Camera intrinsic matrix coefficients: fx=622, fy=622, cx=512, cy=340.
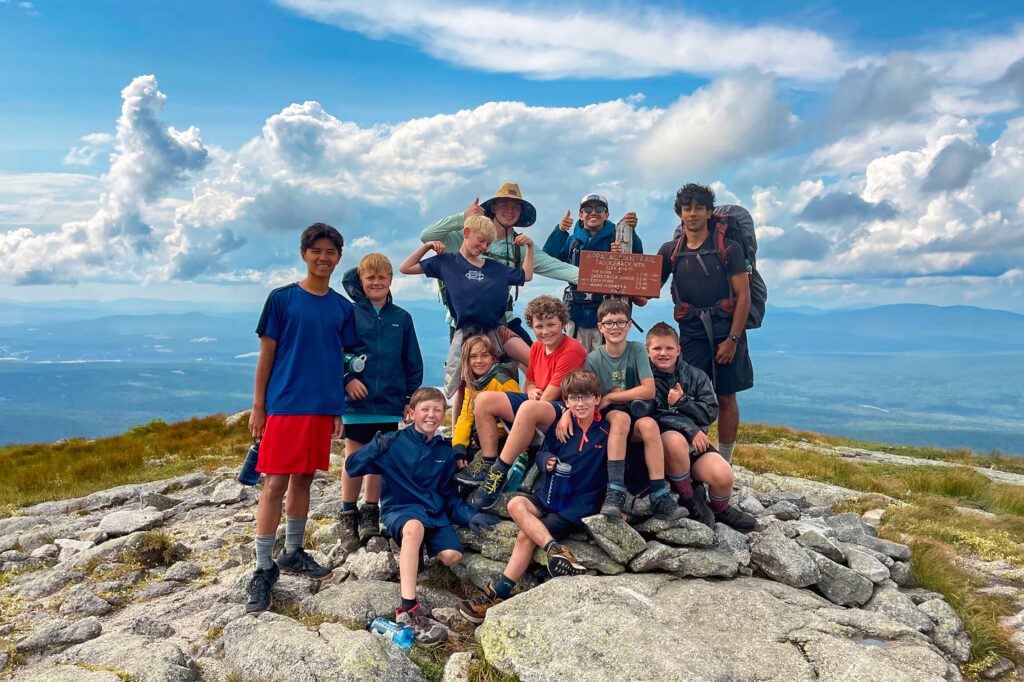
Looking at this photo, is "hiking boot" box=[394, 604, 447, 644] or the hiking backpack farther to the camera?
the hiking backpack

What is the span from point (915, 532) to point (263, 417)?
1018 centimetres

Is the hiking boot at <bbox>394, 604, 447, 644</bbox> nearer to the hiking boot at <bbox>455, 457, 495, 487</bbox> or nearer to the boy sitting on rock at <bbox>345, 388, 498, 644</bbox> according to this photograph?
the boy sitting on rock at <bbox>345, 388, 498, 644</bbox>

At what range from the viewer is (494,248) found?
8.63 meters

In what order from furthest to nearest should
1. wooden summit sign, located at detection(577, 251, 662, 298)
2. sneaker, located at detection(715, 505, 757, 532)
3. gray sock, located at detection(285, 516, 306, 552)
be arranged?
wooden summit sign, located at detection(577, 251, 662, 298)
sneaker, located at detection(715, 505, 757, 532)
gray sock, located at detection(285, 516, 306, 552)

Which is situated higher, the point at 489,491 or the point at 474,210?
the point at 474,210

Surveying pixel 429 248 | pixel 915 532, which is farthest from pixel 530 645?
pixel 915 532

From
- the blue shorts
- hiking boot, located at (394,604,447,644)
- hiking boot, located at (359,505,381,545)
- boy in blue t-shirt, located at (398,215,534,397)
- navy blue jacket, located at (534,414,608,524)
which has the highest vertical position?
boy in blue t-shirt, located at (398,215,534,397)

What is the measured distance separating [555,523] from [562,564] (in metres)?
0.46

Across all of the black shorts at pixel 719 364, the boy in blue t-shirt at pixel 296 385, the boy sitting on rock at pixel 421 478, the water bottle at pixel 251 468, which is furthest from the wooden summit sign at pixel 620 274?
the water bottle at pixel 251 468

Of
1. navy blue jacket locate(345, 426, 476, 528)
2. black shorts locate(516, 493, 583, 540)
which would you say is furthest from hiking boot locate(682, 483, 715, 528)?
navy blue jacket locate(345, 426, 476, 528)

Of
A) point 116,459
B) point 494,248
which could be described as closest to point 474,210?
point 494,248

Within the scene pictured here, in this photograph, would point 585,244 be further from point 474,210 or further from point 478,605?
point 478,605

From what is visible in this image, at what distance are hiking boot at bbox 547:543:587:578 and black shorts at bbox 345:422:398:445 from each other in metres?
2.41

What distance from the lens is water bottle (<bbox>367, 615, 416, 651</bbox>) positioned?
5598mm
